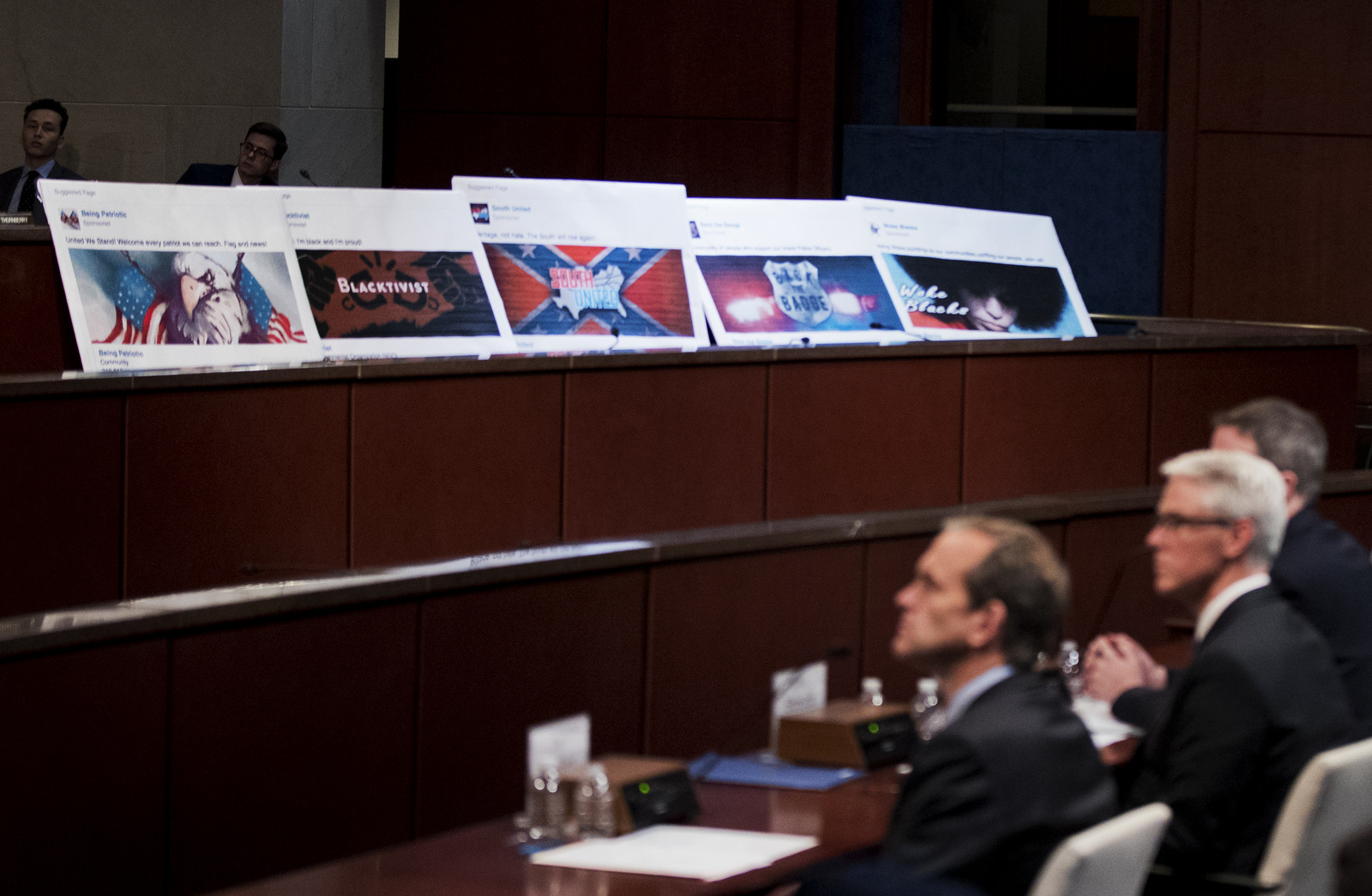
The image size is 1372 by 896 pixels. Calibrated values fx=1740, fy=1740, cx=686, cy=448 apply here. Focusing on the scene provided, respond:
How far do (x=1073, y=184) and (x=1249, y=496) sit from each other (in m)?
5.59

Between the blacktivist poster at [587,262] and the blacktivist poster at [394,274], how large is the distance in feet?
0.25

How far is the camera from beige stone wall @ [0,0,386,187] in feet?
25.3

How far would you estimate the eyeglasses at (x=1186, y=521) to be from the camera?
2.95 meters

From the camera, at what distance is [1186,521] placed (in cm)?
297

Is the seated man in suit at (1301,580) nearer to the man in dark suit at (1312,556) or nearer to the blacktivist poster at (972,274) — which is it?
the man in dark suit at (1312,556)

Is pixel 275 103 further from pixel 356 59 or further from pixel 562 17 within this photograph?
pixel 562 17

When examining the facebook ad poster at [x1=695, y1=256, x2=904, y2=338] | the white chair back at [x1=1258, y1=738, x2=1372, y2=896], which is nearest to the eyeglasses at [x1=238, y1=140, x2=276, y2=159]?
the facebook ad poster at [x1=695, y1=256, x2=904, y2=338]

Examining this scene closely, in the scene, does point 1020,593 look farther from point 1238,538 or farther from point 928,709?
point 928,709

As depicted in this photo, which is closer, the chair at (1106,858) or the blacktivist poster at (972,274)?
the chair at (1106,858)

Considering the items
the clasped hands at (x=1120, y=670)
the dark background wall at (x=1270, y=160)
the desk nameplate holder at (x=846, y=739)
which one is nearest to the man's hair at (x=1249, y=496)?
the clasped hands at (x=1120, y=670)

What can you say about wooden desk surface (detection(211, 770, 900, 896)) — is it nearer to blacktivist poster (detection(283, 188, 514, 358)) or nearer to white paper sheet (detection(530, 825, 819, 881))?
white paper sheet (detection(530, 825, 819, 881))

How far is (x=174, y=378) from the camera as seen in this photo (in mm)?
3734

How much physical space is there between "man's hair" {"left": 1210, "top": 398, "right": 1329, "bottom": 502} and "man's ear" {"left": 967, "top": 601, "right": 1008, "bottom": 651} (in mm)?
1380

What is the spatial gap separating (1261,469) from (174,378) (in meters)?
2.22
